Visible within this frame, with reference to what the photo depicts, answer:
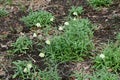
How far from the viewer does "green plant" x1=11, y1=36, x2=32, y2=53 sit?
5035 millimetres

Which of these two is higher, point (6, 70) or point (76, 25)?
point (76, 25)

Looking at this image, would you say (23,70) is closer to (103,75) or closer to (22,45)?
(22,45)

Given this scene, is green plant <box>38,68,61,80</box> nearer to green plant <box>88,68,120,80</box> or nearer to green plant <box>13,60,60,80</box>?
green plant <box>13,60,60,80</box>

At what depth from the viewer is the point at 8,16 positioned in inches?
244

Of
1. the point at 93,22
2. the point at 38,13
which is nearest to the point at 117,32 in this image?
the point at 93,22

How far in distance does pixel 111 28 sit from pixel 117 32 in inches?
7.4

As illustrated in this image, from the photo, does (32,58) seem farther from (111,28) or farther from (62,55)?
(111,28)

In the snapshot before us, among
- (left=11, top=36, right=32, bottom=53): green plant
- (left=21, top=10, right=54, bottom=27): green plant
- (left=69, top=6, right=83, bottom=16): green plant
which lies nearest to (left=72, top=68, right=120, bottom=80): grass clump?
(left=11, top=36, right=32, bottom=53): green plant

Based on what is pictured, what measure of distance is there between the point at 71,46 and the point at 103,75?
0.81m

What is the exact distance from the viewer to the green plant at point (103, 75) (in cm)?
423

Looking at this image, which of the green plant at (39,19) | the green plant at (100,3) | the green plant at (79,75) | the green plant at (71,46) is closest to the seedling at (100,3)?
the green plant at (100,3)

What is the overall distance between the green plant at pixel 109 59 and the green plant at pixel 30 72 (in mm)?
645

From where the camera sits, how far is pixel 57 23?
5859mm

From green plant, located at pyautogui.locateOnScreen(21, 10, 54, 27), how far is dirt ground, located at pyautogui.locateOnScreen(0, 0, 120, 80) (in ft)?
0.37
